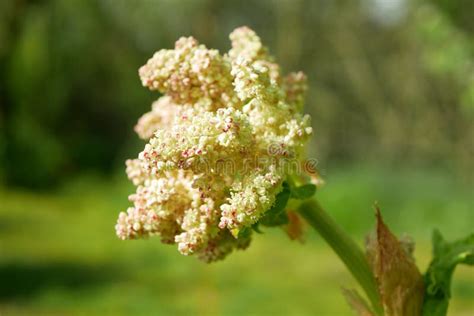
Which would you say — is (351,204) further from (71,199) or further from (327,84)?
(71,199)

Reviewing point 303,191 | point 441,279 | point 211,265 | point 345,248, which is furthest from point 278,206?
point 211,265

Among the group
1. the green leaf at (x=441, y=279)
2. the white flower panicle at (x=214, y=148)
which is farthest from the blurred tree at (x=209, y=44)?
the white flower panicle at (x=214, y=148)

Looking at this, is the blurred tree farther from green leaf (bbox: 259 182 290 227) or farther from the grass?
green leaf (bbox: 259 182 290 227)

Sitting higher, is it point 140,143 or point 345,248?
point 140,143

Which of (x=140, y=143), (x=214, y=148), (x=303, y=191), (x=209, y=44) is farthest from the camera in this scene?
(x=140, y=143)

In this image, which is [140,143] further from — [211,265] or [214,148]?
[214,148]

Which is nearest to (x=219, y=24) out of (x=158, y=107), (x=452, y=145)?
(x=452, y=145)
